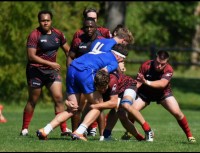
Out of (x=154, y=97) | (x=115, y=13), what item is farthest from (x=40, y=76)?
(x=115, y=13)

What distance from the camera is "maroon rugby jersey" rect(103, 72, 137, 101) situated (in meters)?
12.9

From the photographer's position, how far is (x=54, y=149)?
1130cm

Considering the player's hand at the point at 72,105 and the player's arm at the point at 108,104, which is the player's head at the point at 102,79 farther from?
the player's hand at the point at 72,105

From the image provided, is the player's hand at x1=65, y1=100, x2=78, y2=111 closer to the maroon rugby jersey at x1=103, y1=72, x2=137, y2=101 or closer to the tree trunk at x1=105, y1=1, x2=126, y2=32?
the maroon rugby jersey at x1=103, y1=72, x2=137, y2=101

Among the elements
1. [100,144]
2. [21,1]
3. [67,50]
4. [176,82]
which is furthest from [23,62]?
[100,144]

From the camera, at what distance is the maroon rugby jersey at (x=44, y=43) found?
14711mm

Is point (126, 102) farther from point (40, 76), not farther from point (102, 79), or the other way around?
point (40, 76)

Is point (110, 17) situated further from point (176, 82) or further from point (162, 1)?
point (162, 1)

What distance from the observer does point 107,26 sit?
3294 centimetres

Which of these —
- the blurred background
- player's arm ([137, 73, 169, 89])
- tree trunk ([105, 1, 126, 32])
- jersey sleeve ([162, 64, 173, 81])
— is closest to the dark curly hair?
player's arm ([137, 73, 169, 89])

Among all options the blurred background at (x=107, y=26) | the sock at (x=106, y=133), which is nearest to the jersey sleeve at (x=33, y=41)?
the sock at (x=106, y=133)

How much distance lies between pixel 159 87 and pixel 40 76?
2.48 metres

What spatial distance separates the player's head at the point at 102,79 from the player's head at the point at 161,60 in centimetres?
125

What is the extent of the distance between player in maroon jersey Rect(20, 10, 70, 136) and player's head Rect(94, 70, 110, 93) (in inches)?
82.9
